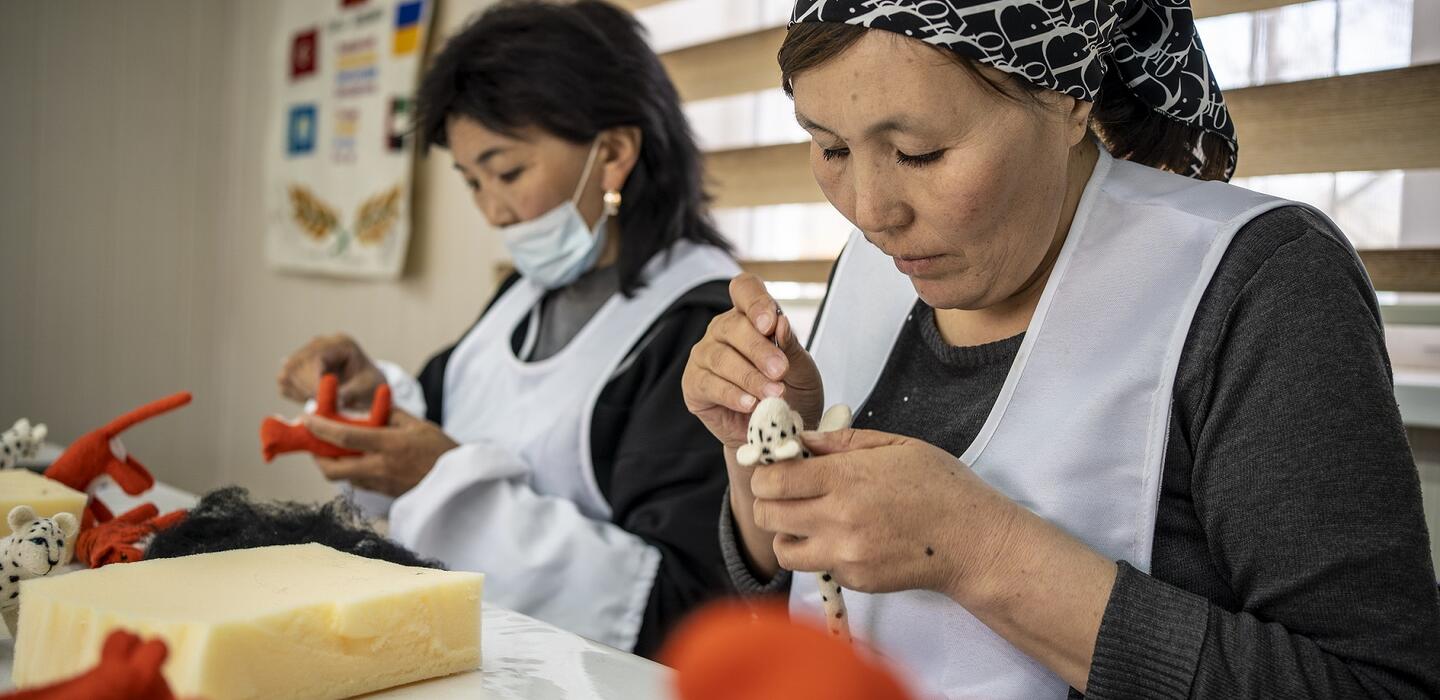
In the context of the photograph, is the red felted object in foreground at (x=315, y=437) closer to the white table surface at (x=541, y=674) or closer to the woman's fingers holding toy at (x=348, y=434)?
the woman's fingers holding toy at (x=348, y=434)

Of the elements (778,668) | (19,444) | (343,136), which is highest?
(343,136)

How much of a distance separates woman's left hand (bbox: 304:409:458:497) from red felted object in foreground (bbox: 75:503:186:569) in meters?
0.41

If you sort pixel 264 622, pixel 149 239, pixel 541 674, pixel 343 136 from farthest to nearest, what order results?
1. pixel 149 239
2. pixel 343 136
3. pixel 541 674
4. pixel 264 622

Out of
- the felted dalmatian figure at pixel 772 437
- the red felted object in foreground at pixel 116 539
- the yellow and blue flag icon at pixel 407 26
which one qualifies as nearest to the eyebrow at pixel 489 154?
the red felted object in foreground at pixel 116 539

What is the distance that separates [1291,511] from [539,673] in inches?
21.6

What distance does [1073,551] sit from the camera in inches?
31.8

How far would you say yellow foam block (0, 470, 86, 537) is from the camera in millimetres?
1052

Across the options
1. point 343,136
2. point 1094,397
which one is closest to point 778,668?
point 1094,397

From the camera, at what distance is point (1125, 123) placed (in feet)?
3.40

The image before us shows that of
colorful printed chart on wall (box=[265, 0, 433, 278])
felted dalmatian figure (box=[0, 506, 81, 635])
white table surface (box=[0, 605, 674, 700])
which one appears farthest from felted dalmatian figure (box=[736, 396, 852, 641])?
colorful printed chart on wall (box=[265, 0, 433, 278])

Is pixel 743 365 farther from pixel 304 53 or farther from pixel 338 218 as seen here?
pixel 304 53

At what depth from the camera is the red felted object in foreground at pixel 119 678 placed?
47 centimetres

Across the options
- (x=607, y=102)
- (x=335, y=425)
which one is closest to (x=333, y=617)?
(x=335, y=425)

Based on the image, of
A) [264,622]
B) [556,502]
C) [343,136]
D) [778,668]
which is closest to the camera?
[778,668]
